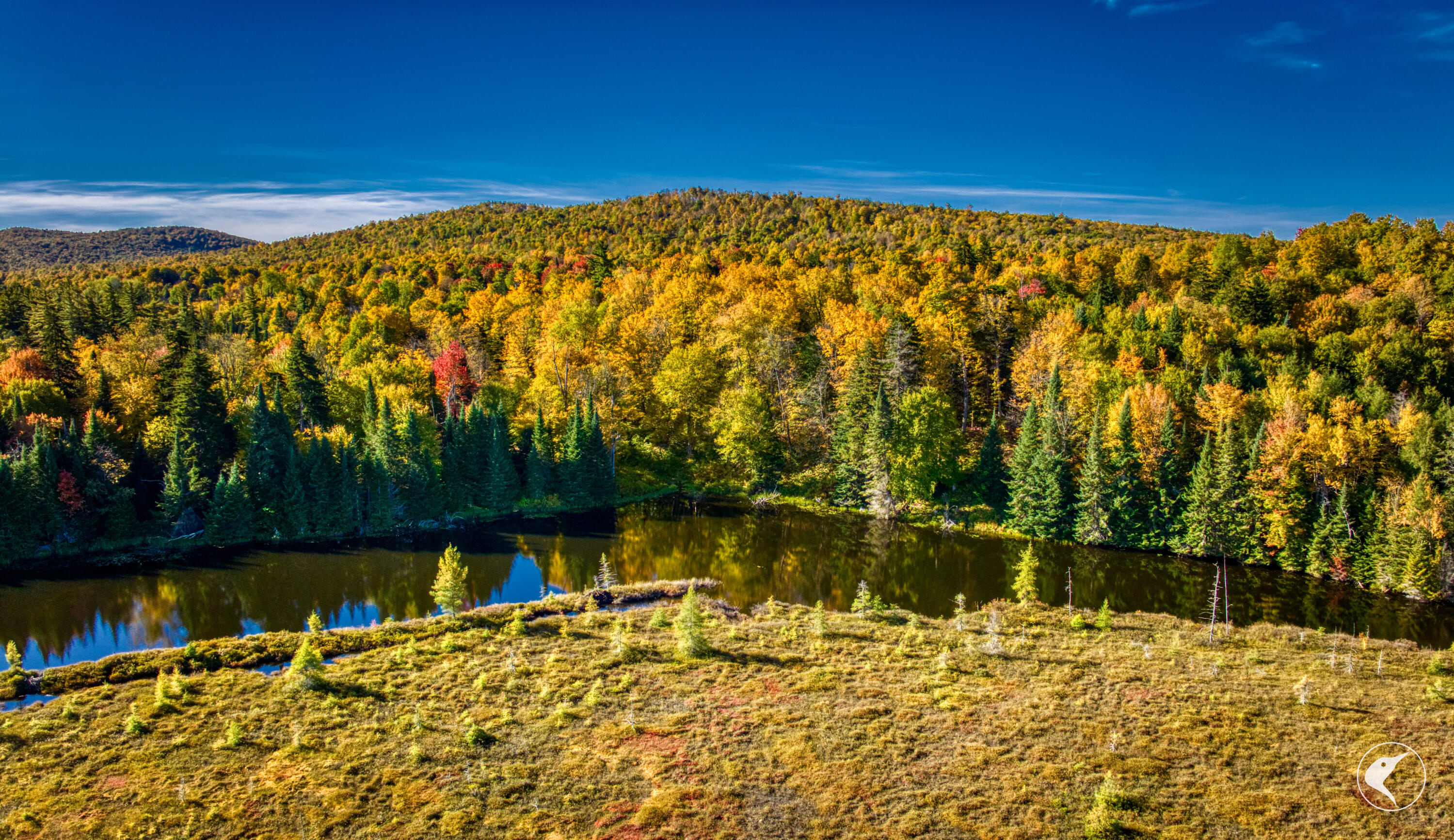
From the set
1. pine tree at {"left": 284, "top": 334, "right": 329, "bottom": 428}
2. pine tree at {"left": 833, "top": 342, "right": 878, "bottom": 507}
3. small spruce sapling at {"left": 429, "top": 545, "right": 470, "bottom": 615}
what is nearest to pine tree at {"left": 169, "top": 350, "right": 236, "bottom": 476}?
pine tree at {"left": 284, "top": 334, "right": 329, "bottom": 428}

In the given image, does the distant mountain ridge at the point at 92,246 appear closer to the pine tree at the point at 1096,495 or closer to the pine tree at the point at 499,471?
the pine tree at the point at 499,471

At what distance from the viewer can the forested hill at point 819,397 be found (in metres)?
47.1

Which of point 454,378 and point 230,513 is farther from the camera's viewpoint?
point 454,378

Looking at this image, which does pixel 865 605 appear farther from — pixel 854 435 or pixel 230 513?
pixel 230 513

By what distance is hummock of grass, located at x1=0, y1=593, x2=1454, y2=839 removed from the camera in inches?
816

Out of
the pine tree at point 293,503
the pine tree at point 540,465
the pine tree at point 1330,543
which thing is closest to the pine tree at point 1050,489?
the pine tree at point 1330,543

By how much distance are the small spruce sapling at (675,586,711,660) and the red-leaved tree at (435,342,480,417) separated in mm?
49965

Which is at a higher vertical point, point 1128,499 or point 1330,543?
point 1128,499

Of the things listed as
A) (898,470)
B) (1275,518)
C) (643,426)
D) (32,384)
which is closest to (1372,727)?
(1275,518)

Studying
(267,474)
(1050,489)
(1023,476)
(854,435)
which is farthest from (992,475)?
(267,474)

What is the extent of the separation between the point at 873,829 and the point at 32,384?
73.2 m

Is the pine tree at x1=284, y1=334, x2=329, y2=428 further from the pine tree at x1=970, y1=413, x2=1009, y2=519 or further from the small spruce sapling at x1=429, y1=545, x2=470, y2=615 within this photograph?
the pine tree at x1=970, y1=413, x2=1009, y2=519

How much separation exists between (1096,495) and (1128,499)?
2.23 m

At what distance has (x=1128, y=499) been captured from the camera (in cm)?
4988
